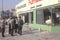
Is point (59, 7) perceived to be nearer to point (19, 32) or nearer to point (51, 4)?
point (51, 4)

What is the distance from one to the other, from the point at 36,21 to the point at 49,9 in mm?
5361

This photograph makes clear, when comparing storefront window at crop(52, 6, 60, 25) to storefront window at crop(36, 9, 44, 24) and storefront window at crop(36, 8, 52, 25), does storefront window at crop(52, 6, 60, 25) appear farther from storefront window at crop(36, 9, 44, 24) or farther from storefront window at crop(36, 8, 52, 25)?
storefront window at crop(36, 9, 44, 24)

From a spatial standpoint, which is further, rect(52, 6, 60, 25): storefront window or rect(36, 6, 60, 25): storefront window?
rect(36, 6, 60, 25): storefront window

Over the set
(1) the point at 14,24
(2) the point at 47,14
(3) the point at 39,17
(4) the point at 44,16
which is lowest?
(1) the point at 14,24

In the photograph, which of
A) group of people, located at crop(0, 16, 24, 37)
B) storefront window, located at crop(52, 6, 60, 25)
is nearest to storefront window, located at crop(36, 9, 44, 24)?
storefront window, located at crop(52, 6, 60, 25)

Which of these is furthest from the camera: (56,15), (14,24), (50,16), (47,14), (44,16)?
(44,16)

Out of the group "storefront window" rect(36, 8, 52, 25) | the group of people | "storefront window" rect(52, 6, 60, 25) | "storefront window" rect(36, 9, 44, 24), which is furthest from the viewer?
"storefront window" rect(36, 9, 44, 24)

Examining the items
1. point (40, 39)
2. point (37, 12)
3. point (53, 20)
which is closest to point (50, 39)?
point (40, 39)

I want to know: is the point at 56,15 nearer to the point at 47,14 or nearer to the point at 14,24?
the point at 47,14

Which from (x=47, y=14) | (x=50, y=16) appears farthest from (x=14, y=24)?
(x=47, y=14)

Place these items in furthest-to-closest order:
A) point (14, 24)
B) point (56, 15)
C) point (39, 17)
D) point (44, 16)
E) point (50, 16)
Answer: point (39, 17)
point (44, 16)
point (50, 16)
point (56, 15)
point (14, 24)

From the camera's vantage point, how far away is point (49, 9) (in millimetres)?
22312

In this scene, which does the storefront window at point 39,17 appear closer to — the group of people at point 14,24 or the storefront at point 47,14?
the storefront at point 47,14

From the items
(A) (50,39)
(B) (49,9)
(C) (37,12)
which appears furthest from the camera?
(C) (37,12)
